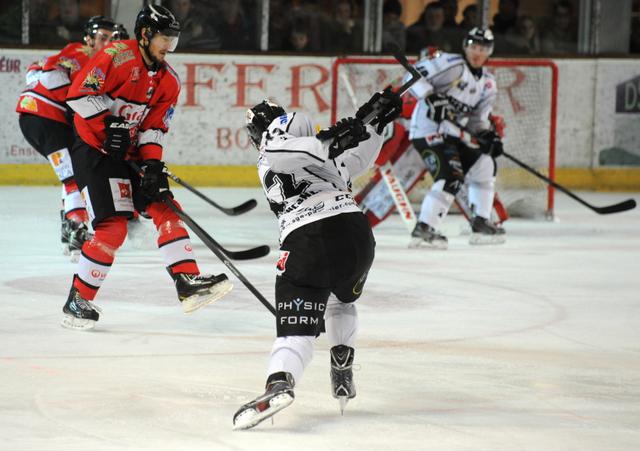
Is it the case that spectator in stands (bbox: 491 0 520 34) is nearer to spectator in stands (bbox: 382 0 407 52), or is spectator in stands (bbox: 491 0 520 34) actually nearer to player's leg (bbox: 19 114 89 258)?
spectator in stands (bbox: 382 0 407 52)

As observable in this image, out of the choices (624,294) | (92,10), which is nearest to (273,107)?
(624,294)

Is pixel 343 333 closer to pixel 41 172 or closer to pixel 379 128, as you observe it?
pixel 379 128

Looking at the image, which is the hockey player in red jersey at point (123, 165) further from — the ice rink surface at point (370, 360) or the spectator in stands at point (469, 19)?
the spectator in stands at point (469, 19)

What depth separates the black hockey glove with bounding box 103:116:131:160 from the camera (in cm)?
428

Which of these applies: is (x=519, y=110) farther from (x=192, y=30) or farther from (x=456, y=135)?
(x=192, y=30)

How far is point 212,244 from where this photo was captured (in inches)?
162

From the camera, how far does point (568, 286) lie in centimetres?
559

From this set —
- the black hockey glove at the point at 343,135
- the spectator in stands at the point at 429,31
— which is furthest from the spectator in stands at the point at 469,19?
the black hockey glove at the point at 343,135

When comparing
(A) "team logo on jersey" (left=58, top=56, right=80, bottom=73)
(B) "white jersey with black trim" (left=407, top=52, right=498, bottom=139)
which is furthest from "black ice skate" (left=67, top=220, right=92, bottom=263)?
(B) "white jersey with black trim" (left=407, top=52, right=498, bottom=139)

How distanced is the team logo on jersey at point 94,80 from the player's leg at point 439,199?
2.79m

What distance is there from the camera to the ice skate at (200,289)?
13.9ft

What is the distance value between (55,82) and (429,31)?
4613 millimetres

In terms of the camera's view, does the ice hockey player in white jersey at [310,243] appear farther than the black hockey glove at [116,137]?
No

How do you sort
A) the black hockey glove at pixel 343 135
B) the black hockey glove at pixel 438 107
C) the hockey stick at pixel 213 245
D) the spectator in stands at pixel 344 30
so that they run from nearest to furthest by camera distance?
the black hockey glove at pixel 343 135 < the hockey stick at pixel 213 245 < the black hockey glove at pixel 438 107 < the spectator in stands at pixel 344 30
